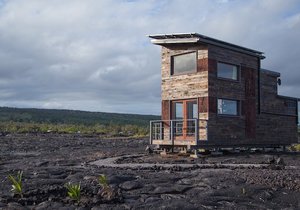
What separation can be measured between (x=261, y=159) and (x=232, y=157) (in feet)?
4.92

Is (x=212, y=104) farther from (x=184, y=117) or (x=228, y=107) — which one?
(x=184, y=117)

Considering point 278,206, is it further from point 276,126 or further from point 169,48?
point 276,126

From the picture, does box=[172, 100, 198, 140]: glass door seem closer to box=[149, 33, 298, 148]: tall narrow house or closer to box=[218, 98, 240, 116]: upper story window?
box=[149, 33, 298, 148]: tall narrow house

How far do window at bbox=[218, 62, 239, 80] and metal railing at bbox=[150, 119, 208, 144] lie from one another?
115 inches

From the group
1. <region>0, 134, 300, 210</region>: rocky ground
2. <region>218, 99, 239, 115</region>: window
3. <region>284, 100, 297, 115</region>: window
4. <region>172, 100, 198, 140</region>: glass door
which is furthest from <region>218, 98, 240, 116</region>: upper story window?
<region>0, 134, 300, 210</region>: rocky ground

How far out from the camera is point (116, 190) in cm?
1173

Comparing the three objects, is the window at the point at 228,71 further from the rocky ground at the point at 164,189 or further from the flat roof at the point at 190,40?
the rocky ground at the point at 164,189

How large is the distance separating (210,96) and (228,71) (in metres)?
2.38

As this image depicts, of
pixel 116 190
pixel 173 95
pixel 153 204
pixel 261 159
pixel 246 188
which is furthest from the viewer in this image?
pixel 173 95

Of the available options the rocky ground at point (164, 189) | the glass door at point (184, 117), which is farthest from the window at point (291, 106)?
the rocky ground at point (164, 189)

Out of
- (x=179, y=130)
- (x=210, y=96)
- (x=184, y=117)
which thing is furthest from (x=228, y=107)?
(x=179, y=130)

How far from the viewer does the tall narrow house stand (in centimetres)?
2261

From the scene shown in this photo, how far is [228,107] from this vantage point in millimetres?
23891

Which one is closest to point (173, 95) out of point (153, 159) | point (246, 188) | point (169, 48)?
point (169, 48)
